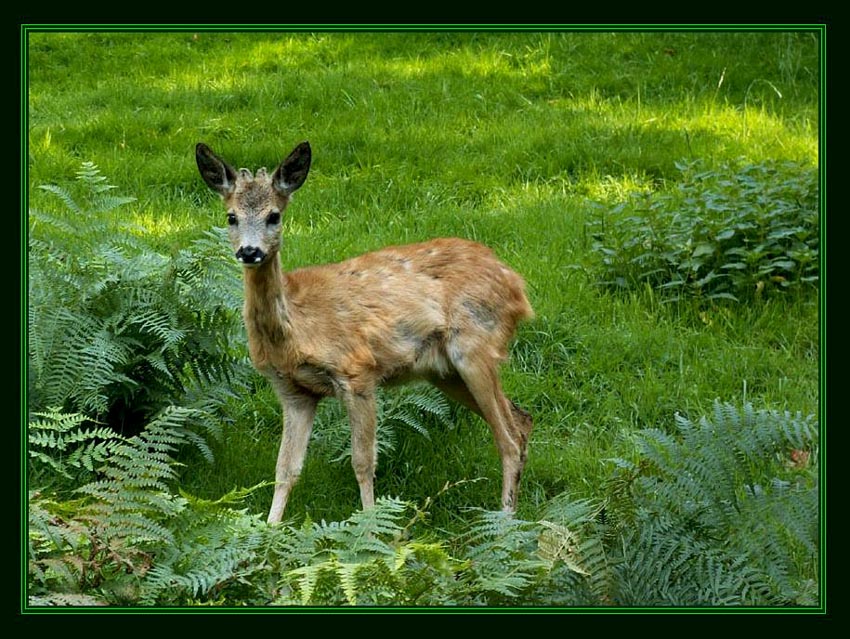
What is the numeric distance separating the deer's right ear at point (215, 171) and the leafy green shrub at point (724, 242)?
3.54 meters

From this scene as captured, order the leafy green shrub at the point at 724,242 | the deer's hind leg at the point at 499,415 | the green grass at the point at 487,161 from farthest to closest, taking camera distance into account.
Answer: the leafy green shrub at the point at 724,242, the green grass at the point at 487,161, the deer's hind leg at the point at 499,415

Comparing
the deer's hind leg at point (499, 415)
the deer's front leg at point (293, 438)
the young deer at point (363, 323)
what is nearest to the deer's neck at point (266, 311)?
the young deer at point (363, 323)

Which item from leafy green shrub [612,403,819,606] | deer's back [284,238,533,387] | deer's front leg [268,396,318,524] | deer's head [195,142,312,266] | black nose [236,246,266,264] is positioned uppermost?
deer's head [195,142,312,266]

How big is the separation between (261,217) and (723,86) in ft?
25.3

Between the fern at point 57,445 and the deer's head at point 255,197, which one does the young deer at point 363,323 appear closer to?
the deer's head at point 255,197

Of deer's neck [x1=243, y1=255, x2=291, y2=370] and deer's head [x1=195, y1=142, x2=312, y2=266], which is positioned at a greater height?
deer's head [x1=195, y1=142, x2=312, y2=266]

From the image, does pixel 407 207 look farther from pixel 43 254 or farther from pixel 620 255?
pixel 43 254

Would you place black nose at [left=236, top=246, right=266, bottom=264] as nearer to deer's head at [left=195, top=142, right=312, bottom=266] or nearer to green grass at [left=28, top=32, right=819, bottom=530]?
deer's head at [left=195, top=142, right=312, bottom=266]

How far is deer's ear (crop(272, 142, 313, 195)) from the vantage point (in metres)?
7.59

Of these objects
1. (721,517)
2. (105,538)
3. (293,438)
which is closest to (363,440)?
(293,438)

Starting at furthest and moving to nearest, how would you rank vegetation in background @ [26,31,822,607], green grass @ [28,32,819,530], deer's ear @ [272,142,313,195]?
green grass @ [28,32,819,530]
deer's ear @ [272,142,313,195]
vegetation in background @ [26,31,822,607]

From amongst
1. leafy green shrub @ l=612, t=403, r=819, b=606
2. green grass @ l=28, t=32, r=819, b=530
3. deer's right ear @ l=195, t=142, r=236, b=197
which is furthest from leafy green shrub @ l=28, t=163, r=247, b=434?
leafy green shrub @ l=612, t=403, r=819, b=606

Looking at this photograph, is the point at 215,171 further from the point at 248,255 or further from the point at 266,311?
the point at 266,311

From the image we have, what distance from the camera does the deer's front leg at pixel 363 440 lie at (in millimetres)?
7863
